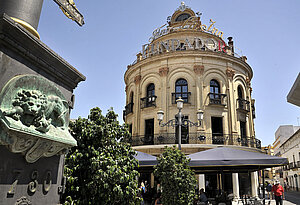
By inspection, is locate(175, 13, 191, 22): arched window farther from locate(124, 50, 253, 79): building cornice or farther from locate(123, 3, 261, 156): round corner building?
locate(124, 50, 253, 79): building cornice

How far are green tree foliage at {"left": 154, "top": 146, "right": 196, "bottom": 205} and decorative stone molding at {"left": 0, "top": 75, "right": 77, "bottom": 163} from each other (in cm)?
582

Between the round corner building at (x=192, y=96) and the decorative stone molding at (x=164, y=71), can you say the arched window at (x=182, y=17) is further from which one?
the decorative stone molding at (x=164, y=71)

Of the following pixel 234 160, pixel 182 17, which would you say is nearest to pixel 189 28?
pixel 182 17

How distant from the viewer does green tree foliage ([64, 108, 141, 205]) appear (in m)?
5.07

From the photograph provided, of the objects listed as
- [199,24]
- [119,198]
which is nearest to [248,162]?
[119,198]

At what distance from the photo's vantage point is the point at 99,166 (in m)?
5.14

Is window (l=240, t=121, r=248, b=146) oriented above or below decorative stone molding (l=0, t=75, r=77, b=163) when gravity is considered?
above

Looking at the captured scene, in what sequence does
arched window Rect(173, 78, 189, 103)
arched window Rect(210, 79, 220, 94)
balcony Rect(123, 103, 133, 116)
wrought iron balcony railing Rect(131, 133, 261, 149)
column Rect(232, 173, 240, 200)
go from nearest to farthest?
1. column Rect(232, 173, 240, 200)
2. wrought iron balcony railing Rect(131, 133, 261, 149)
3. arched window Rect(173, 78, 189, 103)
4. arched window Rect(210, 79, 220, 94)
5. balcony Rect(123, 103, 133, 116)

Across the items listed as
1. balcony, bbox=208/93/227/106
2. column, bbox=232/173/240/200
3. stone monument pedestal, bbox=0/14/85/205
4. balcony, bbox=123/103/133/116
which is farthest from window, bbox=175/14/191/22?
stone monument pedestal, bbox=0/14/85/205

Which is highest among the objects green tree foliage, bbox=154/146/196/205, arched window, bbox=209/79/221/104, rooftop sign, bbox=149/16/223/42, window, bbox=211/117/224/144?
rooftop sign, bbox=149/16/223/42

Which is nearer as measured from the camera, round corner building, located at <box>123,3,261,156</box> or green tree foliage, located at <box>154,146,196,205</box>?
green tree foliage, located at <box>154,146,196,205</box>

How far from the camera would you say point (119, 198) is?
5.28 metres

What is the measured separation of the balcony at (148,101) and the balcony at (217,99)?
16.6 ft

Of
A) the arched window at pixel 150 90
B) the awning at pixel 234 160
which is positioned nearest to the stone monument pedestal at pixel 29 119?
the awning at pixel 234 160
